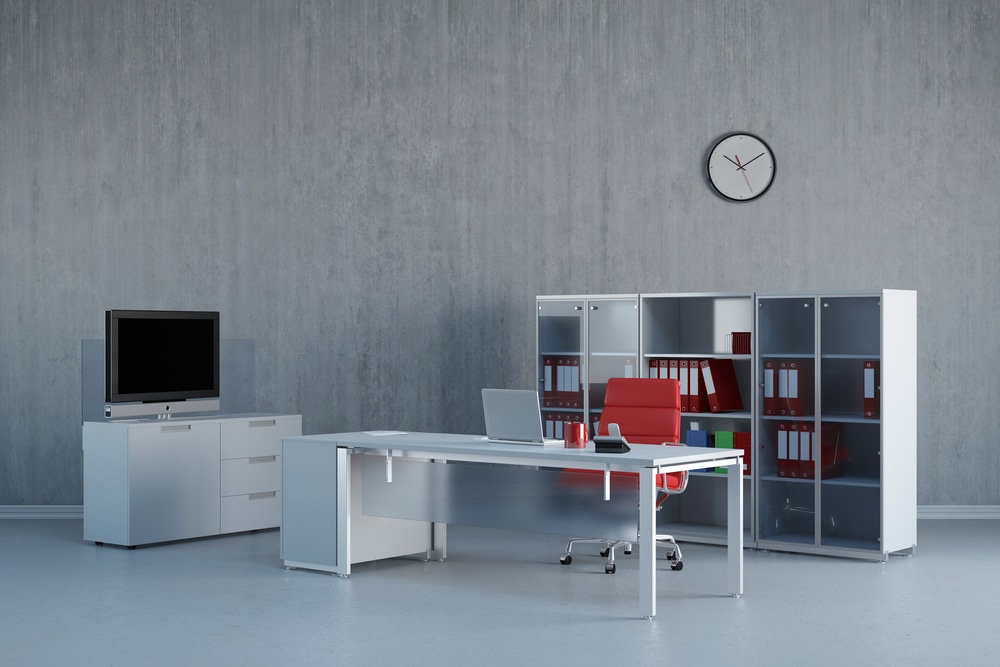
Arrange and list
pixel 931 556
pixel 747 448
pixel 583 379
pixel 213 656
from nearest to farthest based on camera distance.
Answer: pixel 213 656
pixel 931 556
pixel 747 448
pixel 583 379

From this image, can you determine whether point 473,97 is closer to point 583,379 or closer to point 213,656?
point 583,379

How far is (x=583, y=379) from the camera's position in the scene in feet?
25.7

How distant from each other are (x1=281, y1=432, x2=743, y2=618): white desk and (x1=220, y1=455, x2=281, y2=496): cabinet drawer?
1.25 metres

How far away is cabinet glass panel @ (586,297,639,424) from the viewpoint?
25.0ft

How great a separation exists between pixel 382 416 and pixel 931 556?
404 centimetres

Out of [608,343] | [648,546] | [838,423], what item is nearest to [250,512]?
[608,343]

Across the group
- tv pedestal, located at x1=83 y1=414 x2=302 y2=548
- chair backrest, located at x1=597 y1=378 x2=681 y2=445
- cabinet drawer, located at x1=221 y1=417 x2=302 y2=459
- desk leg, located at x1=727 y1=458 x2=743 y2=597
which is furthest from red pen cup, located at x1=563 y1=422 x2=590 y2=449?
tv pedestal, located at x1=83 y1=414 x2=302 y2=548

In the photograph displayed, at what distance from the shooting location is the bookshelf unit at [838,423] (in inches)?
266

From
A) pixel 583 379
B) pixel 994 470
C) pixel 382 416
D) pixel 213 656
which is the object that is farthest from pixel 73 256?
pixel 994 470

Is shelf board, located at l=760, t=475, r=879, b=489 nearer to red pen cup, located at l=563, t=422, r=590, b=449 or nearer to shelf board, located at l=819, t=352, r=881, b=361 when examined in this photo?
shelf board, located at l=819, t=352, r=881, b=361

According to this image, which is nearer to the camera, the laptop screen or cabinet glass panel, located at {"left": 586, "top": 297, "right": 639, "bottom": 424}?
the laptop screen

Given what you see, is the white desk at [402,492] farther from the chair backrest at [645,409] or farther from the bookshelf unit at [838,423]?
the bookshelf unit at [838,423]

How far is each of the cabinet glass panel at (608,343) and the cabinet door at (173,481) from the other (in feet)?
8.52

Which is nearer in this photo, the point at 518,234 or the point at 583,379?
the point at 583,379
